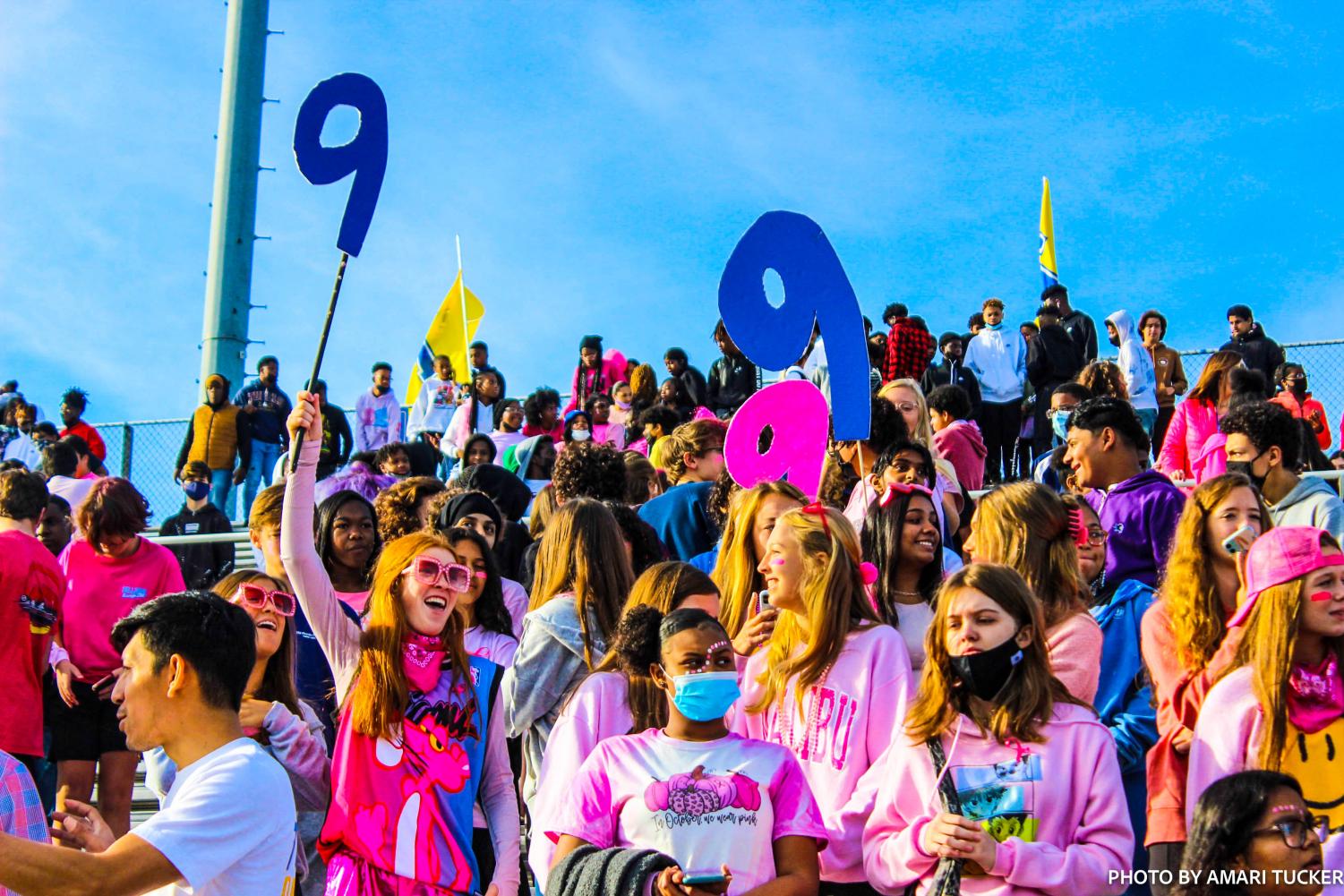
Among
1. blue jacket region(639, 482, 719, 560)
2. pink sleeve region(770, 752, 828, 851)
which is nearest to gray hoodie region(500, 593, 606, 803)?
pink sleeve region(770, 752, 828, 851)

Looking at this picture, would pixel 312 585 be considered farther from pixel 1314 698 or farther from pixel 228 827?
pixel 1314 698

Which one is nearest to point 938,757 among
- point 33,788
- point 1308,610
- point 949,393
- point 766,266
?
point 1308,610

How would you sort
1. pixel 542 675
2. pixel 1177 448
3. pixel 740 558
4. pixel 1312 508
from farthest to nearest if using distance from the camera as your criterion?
pixel 1177 448 < pixel 1312 508 < pixel 740 558 < pixel 542 675

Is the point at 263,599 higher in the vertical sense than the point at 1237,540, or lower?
lower

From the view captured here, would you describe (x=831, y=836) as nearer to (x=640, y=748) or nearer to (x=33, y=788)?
(x=640, y=748)

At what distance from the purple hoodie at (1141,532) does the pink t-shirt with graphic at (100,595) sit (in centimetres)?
415

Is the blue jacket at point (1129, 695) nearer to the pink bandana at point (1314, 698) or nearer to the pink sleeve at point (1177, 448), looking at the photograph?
the pink bandana at point (1314, 698)

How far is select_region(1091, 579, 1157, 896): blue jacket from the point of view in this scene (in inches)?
192

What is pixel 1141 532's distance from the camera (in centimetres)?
613

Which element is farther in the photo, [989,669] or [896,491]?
[896,491]

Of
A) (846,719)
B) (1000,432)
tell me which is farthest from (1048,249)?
(846,719)

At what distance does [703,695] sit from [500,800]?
917mm

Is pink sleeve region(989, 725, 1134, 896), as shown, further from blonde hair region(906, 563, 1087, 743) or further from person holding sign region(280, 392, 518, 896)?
person holding sign region(280, 392, 518, 896)

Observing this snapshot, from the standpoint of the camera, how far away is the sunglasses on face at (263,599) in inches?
195
